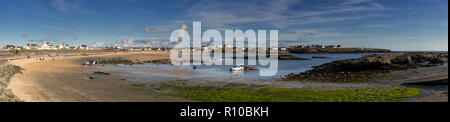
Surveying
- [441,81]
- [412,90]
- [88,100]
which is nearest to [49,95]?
[88,100]

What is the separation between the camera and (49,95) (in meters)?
16.5

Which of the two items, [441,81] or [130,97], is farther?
[441,81]

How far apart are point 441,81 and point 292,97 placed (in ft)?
45.6

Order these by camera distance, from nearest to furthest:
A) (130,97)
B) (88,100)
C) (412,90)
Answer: (88,100) < (130,97) < (412,90)

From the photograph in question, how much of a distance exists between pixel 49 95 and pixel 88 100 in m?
3.19

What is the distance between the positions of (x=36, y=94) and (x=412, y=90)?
27924 millimetres
